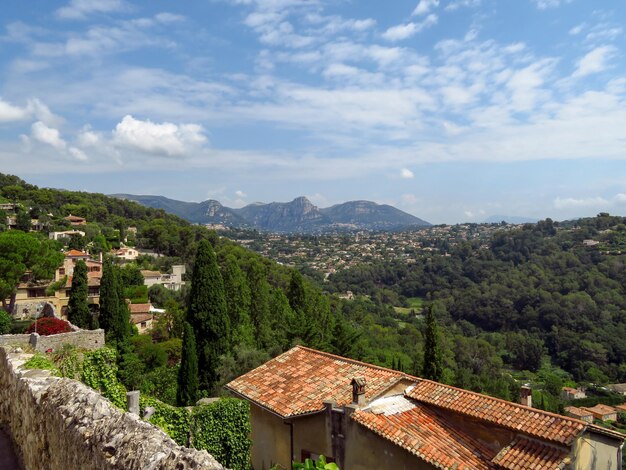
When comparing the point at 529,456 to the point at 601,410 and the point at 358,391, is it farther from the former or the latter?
the point at 601,410

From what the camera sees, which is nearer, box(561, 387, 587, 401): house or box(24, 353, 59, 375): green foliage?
box(24, 353, 59, 375): green foliage

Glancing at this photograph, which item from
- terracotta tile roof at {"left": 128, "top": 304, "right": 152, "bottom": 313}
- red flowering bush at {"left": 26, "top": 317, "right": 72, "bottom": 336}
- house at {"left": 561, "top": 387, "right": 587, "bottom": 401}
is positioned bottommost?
house at {"left": 561, "top": 387, "right": 587, "bottom": 401}

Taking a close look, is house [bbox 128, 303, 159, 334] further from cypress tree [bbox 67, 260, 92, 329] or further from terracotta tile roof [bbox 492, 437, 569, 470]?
terracotta tile roof [bbox 492, 437, 569, 470]

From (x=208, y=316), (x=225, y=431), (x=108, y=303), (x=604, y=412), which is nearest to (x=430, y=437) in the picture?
(x=225, y=431)

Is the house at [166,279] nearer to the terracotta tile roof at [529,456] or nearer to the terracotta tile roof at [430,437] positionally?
the terracotta tile roof at [430,437]

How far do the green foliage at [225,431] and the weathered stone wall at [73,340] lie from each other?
8.88 meters

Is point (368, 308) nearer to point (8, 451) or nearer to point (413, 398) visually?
point (413, 398)

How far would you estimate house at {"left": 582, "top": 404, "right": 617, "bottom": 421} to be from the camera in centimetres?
4569

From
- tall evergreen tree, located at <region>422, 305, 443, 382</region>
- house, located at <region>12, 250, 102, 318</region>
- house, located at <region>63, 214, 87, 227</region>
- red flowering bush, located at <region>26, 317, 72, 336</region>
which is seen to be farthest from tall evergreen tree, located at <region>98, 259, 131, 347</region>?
house, located at <region>63, 214, 87, 227</region>

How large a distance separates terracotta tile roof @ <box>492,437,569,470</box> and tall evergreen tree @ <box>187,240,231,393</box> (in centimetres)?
1699

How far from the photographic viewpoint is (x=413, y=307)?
106188 millimetres

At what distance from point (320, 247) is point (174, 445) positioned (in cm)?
19375

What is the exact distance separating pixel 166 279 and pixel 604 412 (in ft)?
170

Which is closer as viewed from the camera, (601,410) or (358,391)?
(358,391)
